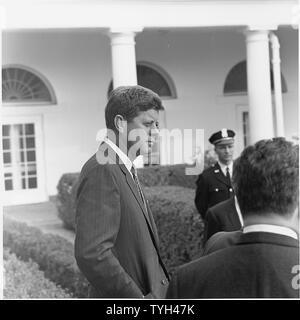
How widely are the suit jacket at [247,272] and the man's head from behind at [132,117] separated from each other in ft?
3.25

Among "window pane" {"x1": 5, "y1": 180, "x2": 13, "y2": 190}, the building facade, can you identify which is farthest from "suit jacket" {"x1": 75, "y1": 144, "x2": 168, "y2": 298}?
"window pane" {"x1": 5, "y1": 180, "x2": 13, "y2": 190}

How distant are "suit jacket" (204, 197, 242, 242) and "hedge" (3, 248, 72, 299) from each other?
1.66 meters

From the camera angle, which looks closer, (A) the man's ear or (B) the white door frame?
(A) the man's ear

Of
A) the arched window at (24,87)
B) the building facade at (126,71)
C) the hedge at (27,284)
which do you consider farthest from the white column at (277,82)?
the hedge at (27,284)

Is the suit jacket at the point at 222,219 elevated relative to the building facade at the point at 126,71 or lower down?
lower down

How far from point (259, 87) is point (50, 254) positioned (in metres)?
5.99

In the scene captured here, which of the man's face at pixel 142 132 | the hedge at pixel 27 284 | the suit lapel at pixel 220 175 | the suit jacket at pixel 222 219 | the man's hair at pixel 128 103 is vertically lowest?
the hedge at pixel 27 284

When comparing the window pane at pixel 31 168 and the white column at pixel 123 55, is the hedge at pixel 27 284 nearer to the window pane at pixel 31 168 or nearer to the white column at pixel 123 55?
the white column at pixel 123 55

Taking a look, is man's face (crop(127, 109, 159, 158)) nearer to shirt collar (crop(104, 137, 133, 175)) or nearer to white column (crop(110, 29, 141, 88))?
shirt collar (crop(104, 137, 133, 175))

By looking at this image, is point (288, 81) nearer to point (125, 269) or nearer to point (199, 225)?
point (199, 225)

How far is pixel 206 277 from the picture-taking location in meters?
1.78

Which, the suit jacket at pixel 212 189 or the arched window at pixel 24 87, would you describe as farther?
the arched window at pixel 24 87

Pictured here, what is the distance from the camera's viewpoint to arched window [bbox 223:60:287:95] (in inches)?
501

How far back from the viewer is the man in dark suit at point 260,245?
5.70 ft
